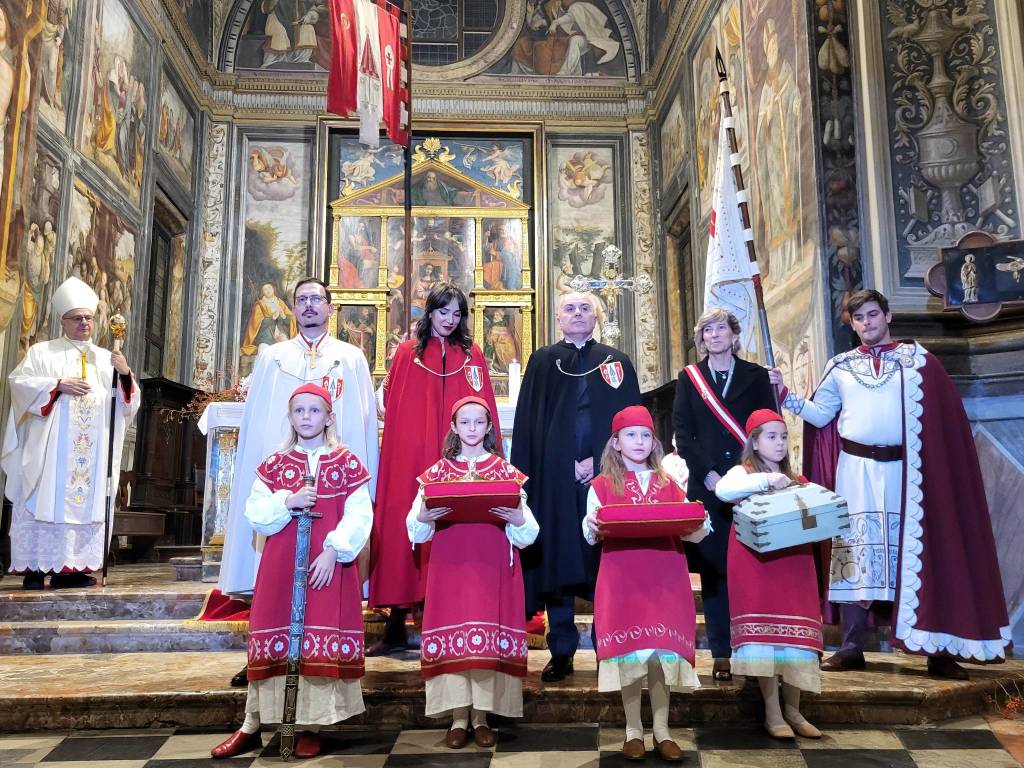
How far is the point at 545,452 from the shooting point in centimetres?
389

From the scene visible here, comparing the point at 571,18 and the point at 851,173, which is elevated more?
the point at 571,18

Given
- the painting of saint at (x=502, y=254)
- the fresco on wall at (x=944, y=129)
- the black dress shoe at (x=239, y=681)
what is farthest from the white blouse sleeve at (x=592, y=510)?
the painting of saint at (x=502, y=254)

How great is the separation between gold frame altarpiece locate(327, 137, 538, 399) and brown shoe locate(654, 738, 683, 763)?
925 centimetres

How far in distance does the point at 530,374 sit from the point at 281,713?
177cm

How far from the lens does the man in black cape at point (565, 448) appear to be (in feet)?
12.4

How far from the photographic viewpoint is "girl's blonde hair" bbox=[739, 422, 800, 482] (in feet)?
11.3

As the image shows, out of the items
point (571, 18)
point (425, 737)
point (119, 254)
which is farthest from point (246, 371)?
point (425, 737)

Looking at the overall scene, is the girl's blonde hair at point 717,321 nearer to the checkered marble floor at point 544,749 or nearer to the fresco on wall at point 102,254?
the checkered marble floor at point 544,749

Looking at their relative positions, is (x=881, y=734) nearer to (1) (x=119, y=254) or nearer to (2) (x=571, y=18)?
(1) (x=119, y=254)

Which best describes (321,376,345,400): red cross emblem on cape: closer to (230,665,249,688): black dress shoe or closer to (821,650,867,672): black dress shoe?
(230,665,249,688): black dress shoe

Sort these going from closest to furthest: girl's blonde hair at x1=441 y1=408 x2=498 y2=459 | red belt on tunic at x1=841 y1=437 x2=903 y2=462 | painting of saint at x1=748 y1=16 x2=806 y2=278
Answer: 1. girl's blonde hair at x1=441 y1=408 x2=498 y2=459
2. red belt on tunic at x1=841 y1=437 x2=903 y2=462
3. painting of saint at x1=748 y1=16 x2=806 y2=278

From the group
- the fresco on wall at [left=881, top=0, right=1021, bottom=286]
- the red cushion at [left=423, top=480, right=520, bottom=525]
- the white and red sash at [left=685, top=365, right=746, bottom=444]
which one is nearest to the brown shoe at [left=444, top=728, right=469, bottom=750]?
the red cushion at [left=423, top=480, right=520, bottom=525]

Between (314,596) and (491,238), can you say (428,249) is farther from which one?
(314,596)

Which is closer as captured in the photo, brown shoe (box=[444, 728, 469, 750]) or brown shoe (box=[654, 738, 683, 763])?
brown shoe (box=[654, 738, 683, 763])
